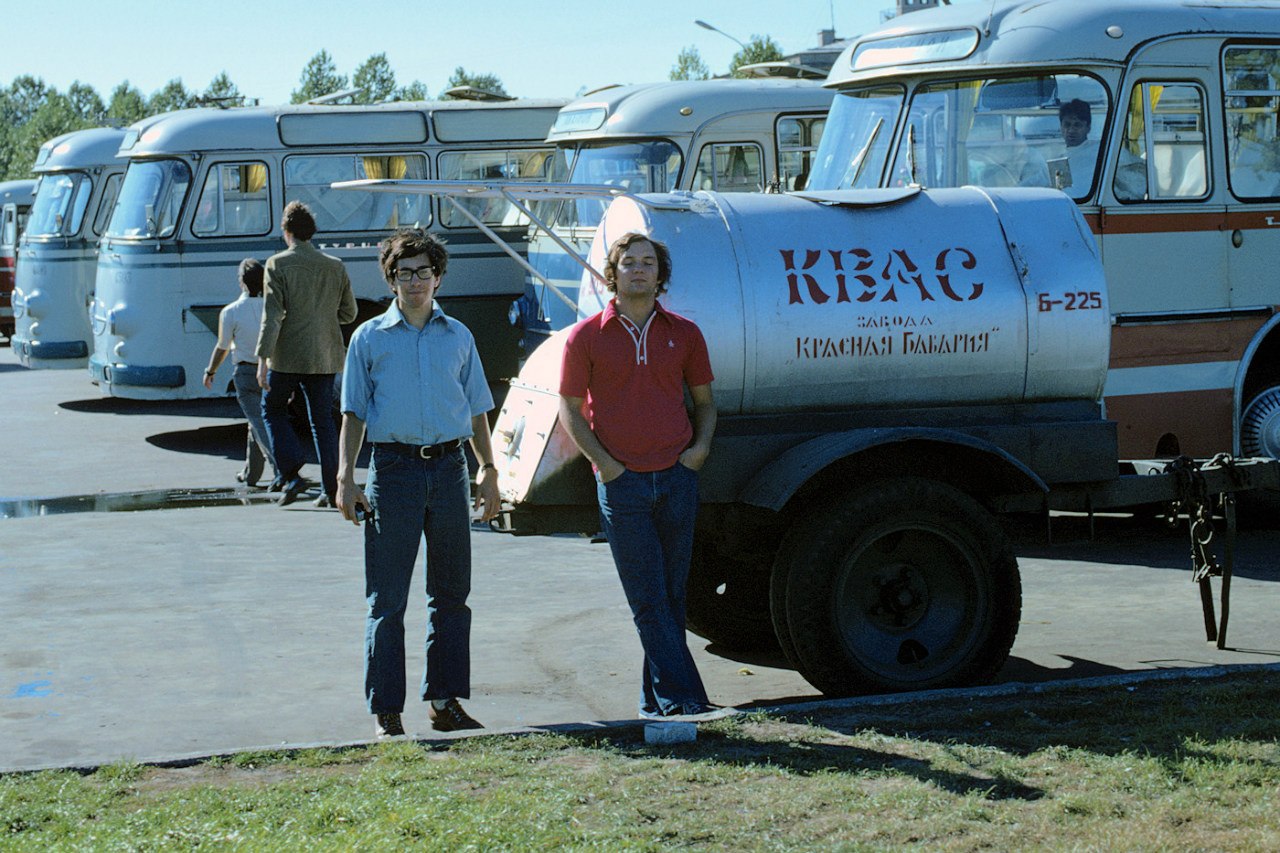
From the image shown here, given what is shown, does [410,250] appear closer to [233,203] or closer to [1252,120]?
[1252,120]

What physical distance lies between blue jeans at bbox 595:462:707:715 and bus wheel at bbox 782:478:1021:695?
1.48 feet

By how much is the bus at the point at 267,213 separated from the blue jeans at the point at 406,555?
9868 millimetres

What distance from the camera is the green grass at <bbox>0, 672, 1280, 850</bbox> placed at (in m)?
4.95

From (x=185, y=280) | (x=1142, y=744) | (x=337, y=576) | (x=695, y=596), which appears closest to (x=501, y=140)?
(x=185, y=280)

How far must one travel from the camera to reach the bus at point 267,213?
16172mm

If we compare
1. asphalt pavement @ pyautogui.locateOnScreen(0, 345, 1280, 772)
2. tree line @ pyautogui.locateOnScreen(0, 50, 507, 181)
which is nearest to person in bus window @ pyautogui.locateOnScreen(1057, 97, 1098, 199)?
asphalt pavement @ pyautogui.locateOnScreen(0, 345, 1280, 772)

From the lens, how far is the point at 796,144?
1575 cm

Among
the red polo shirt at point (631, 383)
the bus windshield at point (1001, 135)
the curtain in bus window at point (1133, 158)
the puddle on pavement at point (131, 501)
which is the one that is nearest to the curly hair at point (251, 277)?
the puddle on pavement at point (131, 501)

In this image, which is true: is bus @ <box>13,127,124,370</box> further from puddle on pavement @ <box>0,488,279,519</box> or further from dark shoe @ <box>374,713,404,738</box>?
dark shoe @ <box>374,713,404,738</box>

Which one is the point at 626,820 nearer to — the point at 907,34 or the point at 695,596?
the point at 695,596

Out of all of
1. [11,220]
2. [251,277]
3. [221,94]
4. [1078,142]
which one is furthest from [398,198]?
[221,94]

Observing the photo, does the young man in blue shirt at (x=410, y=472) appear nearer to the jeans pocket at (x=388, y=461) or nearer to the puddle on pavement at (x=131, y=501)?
the jeans pocket at (x=388, y=461)

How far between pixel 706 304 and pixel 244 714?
7.76 ft

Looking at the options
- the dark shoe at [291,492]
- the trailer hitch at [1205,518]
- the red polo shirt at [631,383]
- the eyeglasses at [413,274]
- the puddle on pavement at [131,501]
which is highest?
the eyeglasses at [413,274]
